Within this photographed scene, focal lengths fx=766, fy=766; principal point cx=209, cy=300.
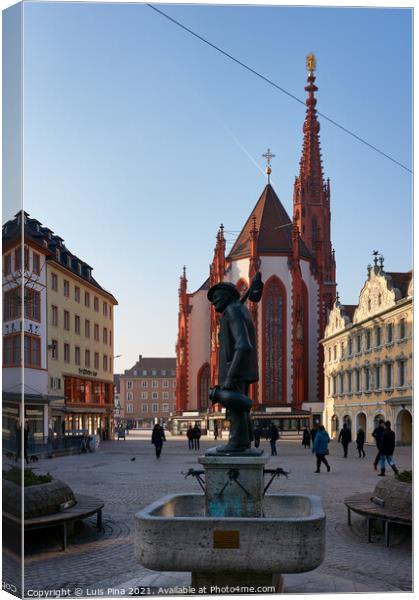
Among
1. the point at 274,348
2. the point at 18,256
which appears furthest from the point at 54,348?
the point at 274,348

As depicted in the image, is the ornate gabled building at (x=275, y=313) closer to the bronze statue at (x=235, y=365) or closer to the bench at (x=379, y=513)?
the bench at (x=379, y=513)

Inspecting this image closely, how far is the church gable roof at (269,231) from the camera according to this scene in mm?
78562

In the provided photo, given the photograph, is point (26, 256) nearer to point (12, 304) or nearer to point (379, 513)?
point (12, 304)

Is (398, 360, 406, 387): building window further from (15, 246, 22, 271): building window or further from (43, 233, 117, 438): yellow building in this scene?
(15, 246, 22, 271): building window

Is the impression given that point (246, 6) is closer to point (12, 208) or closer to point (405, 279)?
point (12, 208)

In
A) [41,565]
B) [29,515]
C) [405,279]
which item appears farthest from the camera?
[405,279]

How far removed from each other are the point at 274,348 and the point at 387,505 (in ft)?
204

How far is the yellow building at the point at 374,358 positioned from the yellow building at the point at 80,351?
51.9ft

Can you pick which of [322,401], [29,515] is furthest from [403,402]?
[29,515]

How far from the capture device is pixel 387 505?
38.2 ft

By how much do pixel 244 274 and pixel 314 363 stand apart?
11423mm

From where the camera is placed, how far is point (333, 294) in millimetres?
79000

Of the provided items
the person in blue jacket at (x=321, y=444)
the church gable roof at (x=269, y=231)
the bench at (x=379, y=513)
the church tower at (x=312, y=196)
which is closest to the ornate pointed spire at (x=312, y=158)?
the church tower at (x=312, y=196)

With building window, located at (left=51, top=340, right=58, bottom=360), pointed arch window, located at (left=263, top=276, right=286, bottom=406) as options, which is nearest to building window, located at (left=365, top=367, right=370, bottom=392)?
pointed arch window, located at (left=263, top=276, right=286, bottom=406)
